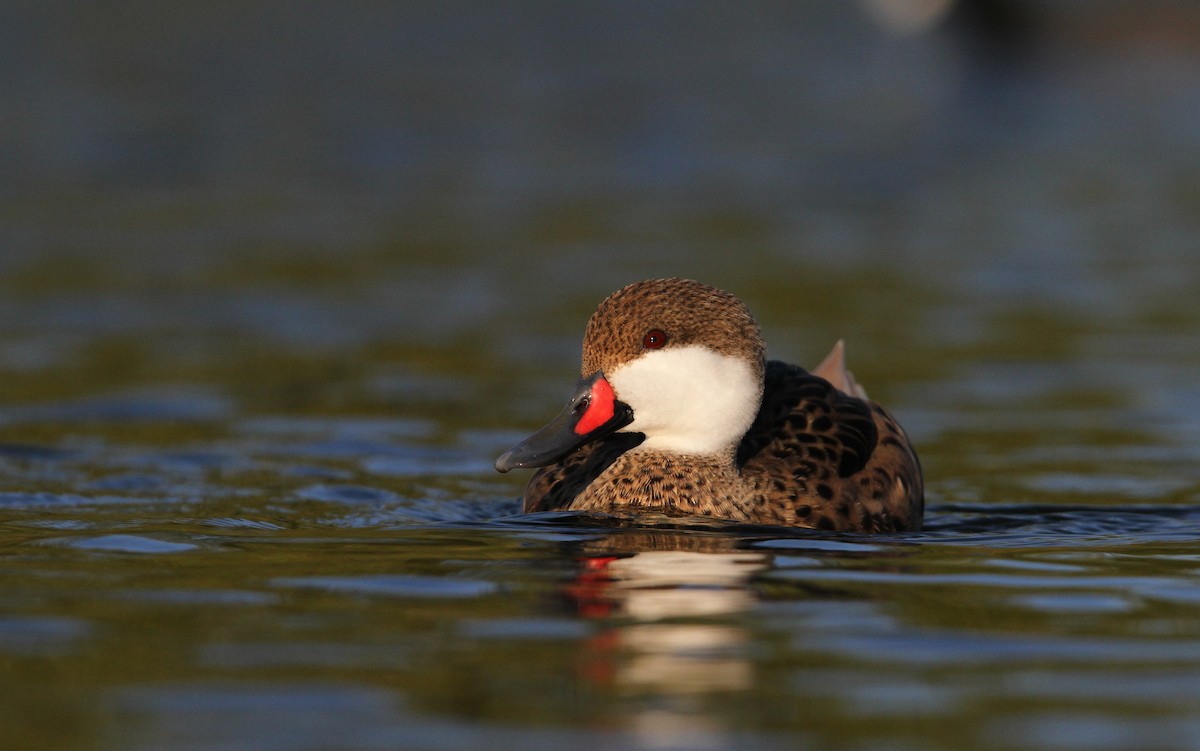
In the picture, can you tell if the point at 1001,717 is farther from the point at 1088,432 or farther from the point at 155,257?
Answer: the point at 155,257

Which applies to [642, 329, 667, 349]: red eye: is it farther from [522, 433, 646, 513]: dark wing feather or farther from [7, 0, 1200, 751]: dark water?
[7, 0, 1200, 751]: dark water

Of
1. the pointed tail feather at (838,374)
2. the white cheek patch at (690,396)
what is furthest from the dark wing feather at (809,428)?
the pointed tail feather at (838,374)

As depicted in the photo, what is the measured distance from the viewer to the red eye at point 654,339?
7281mm

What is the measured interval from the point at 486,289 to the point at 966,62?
15432 mm

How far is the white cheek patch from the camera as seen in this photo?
729 centimetres

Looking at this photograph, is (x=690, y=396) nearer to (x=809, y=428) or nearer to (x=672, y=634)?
(x=809, y=428)

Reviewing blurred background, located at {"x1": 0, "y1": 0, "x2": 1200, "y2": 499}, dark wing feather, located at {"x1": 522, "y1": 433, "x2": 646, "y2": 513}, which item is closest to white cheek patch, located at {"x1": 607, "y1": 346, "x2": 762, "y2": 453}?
dark wing feather, located at {"x1": 522, "y1": 433, "x2": 646, "y2": 513}

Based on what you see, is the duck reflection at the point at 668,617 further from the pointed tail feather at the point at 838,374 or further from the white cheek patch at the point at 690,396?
the pointed tail feather at the point at 838,374

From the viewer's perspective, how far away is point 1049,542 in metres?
7.24

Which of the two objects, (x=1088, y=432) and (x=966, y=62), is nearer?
(x=1088, y=432)

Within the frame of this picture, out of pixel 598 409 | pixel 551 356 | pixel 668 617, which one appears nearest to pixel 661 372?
pixel 598 409

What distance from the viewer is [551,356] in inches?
479

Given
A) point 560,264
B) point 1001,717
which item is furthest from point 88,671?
point 560,264

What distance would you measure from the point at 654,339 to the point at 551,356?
16.1ft
